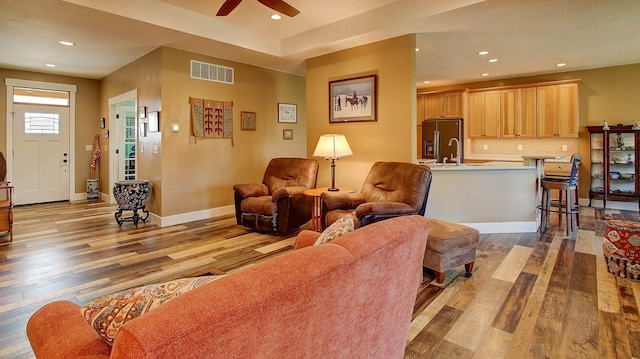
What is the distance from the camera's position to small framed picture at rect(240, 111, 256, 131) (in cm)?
590

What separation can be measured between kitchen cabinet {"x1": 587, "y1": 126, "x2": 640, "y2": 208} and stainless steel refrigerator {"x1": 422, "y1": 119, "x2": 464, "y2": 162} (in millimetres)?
2280

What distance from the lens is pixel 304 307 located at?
2.85 feet

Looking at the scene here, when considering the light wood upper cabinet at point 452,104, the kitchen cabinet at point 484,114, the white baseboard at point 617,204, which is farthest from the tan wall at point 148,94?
the white baseboard at point 617,204

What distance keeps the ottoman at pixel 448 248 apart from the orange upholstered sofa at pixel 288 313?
1608mm

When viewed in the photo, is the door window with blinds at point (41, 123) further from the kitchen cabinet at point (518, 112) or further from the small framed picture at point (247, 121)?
the kitchen cabinet at point (518, 112)

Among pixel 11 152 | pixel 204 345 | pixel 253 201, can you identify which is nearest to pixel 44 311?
pixel 204 345

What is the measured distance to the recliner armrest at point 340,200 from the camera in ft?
12.7

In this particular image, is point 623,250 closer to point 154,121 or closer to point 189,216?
point 189,216

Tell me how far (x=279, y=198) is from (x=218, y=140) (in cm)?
184

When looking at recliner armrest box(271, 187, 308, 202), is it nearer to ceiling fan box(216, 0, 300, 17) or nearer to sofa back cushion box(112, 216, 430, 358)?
ceiling fan box(216, 0, 300, 17)

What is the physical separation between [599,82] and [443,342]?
22.0 ft

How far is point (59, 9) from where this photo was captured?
11.9ft

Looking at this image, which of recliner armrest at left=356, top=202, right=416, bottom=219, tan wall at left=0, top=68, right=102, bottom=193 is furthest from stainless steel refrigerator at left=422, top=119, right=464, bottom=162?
tan wall at left=0, top=68, right=102, bottom=193

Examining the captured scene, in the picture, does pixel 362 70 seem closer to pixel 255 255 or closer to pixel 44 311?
pixel 255 255
